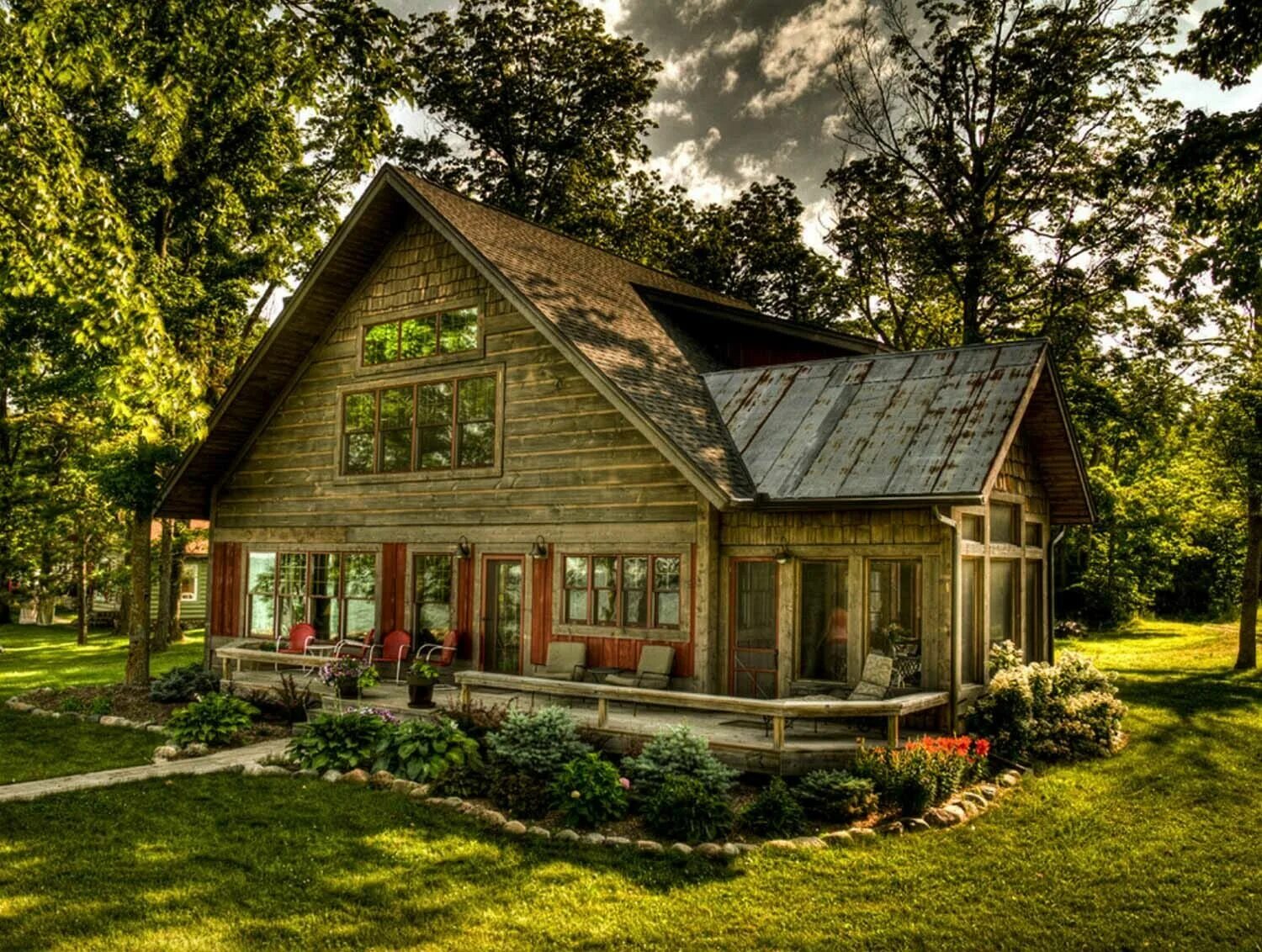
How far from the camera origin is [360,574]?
17422mm

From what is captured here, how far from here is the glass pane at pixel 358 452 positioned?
1770cm

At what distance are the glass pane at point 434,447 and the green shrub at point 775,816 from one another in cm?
897

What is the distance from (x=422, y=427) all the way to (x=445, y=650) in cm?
401

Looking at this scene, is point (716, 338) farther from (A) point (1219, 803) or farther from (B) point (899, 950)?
(B) point (899, 950)

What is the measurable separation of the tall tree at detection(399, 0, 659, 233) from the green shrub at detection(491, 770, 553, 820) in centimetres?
2407

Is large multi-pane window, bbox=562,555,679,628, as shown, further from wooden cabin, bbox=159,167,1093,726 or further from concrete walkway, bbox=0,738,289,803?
concrete walkway, bbox=0,738,289,803

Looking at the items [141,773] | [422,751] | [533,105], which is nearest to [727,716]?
[422,751]

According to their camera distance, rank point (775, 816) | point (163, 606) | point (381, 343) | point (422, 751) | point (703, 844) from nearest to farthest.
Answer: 1. point (703, 844)
2. point (775, 816)
3. point (422, 751)
4. point (381, 343)
5. point (163, 606)

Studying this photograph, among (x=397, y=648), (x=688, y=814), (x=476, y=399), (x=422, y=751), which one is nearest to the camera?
(x=688, y=814)

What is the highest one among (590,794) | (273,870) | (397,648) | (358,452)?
(358,452)

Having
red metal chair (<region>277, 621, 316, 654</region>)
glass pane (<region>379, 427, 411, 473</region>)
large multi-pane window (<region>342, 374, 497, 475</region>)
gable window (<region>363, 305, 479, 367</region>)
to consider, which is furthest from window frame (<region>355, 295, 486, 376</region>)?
red metal chair (<region>277, 621, 316, 654</region>)

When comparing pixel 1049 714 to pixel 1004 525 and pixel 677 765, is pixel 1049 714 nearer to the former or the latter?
pixel 1004 525

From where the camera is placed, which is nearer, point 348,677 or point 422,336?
point 348,677

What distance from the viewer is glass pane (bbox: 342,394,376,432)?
698 inches
